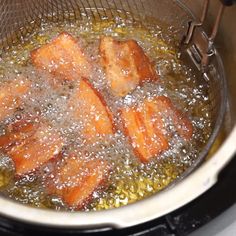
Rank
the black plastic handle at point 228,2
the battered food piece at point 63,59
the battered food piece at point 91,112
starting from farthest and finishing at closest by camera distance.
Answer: the battered food piece at point 63,59, the battered food piece at point 91,112, the black plastic handle at point 228,2

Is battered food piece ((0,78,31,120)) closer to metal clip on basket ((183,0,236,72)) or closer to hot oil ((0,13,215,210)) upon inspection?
hot oil ((0,13,215,210))

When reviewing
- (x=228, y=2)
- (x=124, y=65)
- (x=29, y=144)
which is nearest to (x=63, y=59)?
(x=124, y=65)

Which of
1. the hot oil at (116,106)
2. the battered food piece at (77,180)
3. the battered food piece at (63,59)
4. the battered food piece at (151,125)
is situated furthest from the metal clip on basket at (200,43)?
Answer: the battered food piece at (77,180)

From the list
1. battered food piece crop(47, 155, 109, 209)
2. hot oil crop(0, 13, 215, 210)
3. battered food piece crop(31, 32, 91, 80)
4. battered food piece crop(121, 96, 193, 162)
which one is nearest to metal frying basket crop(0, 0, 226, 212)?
hot oil crop(0, 13, 215, 210)

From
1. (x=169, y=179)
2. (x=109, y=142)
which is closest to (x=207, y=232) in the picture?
(x=169, y=179)

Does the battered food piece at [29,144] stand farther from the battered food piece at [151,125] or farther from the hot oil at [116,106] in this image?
the battered food piece at [151,125]

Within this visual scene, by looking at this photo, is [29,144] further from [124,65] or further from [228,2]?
[228,2]

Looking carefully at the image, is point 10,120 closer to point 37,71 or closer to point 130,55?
point 37,71
